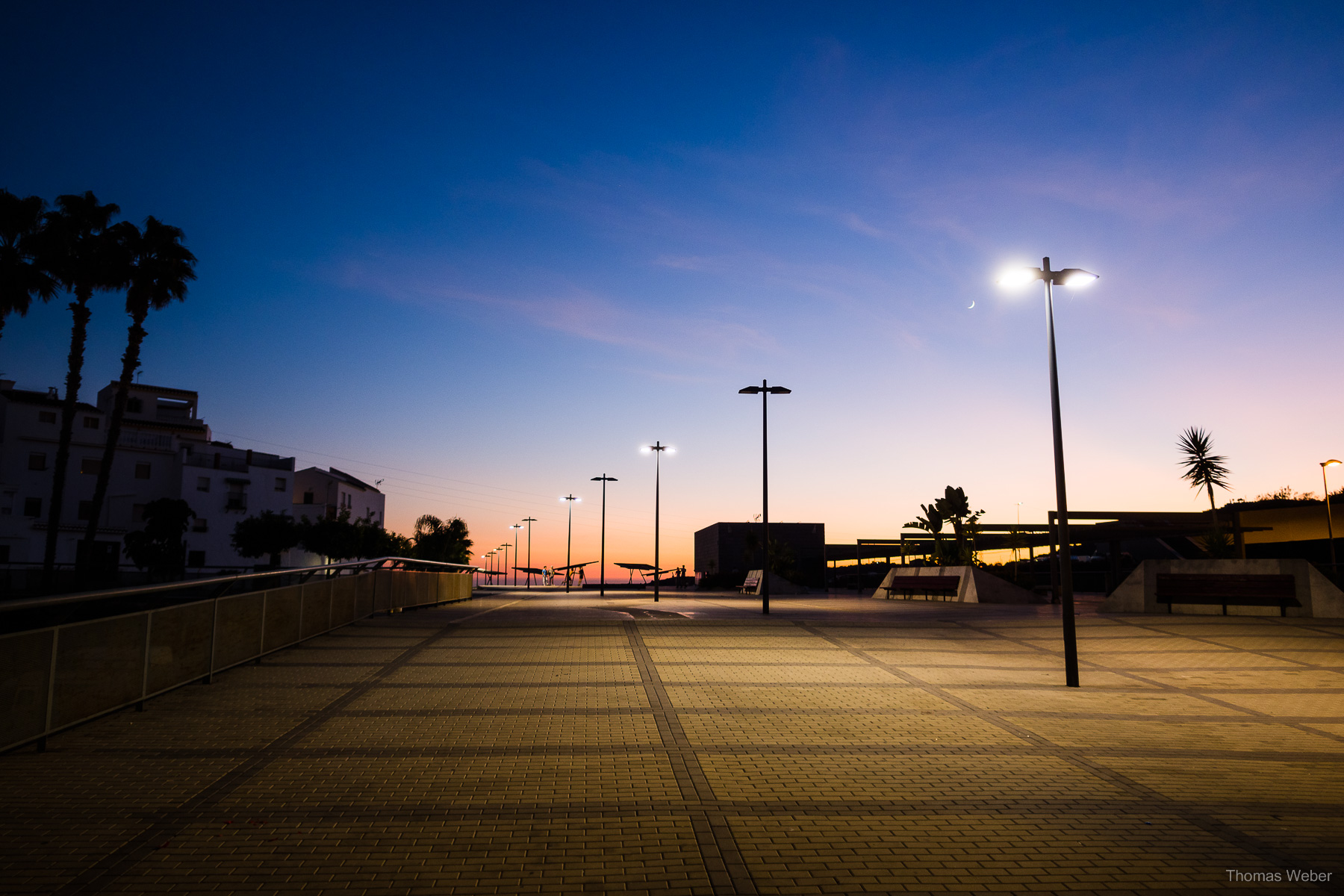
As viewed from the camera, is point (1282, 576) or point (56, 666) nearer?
point (56, 666)

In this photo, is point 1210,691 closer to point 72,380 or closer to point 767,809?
point 767,809

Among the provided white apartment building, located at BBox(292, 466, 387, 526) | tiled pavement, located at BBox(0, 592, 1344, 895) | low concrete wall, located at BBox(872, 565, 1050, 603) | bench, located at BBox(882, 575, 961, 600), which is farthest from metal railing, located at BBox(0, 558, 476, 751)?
white apartment building, located at BBox(292, 466, 387, 526)

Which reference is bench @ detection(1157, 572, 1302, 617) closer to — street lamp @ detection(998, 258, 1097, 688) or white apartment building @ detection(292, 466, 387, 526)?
street lamp @ detection(998, 258, 1097, 688)

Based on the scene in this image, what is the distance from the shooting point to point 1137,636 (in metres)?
15.6

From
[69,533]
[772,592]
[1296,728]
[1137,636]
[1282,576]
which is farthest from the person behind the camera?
[69,533]

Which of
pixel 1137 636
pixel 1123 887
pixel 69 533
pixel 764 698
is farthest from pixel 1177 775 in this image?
pixel 69 533

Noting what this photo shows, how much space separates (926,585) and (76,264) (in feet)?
118

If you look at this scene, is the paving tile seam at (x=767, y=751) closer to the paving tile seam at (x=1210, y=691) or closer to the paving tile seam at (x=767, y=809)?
the paving tile seam at (x=1210, y=691)

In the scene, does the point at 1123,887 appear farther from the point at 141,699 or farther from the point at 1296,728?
the point at 141,699

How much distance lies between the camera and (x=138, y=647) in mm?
8109

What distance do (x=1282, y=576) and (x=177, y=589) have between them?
21.6 m

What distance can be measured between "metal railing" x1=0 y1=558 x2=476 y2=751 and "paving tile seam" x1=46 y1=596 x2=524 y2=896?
1.78 m

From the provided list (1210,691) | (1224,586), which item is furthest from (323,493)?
(1210,691)

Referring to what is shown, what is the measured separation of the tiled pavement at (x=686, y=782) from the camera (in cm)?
434
